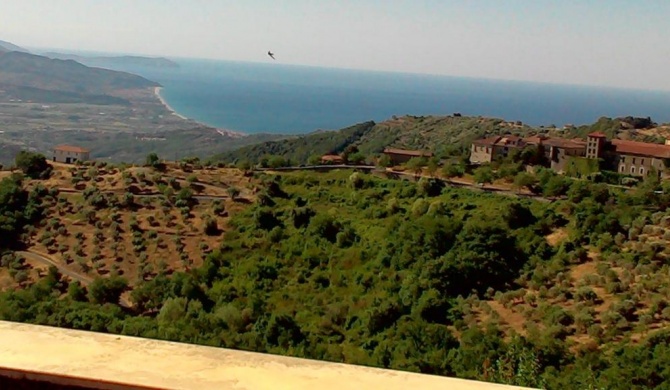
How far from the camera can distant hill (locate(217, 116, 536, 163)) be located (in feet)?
166

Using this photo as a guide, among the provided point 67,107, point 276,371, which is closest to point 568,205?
point 276,371

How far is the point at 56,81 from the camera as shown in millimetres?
127250

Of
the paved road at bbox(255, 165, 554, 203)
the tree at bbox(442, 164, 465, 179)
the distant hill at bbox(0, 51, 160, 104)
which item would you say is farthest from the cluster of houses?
the distant hill at bbox(0, 51, 160, 104)

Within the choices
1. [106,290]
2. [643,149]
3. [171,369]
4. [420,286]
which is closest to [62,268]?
[106,290]

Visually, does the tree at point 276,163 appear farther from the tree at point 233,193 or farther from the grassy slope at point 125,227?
the tree at point 233,193

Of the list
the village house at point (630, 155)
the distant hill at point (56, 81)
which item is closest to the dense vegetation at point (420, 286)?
the village house at point (630, 155)

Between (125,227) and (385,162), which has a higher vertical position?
(385,162)

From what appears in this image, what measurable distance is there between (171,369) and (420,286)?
51.4 feet

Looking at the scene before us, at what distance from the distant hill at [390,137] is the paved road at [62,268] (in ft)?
94.8

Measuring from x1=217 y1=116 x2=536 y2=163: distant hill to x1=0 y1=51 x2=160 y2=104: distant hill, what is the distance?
65738mm

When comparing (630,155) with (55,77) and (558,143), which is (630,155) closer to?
(558,143)

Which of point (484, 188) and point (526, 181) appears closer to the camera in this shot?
point (526, 181)

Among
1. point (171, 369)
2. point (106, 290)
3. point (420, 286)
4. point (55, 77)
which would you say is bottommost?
point (106, 290)

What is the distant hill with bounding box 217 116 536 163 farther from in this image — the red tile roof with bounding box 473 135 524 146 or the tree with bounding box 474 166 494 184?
the tree with bounding box 474 166 494 184
